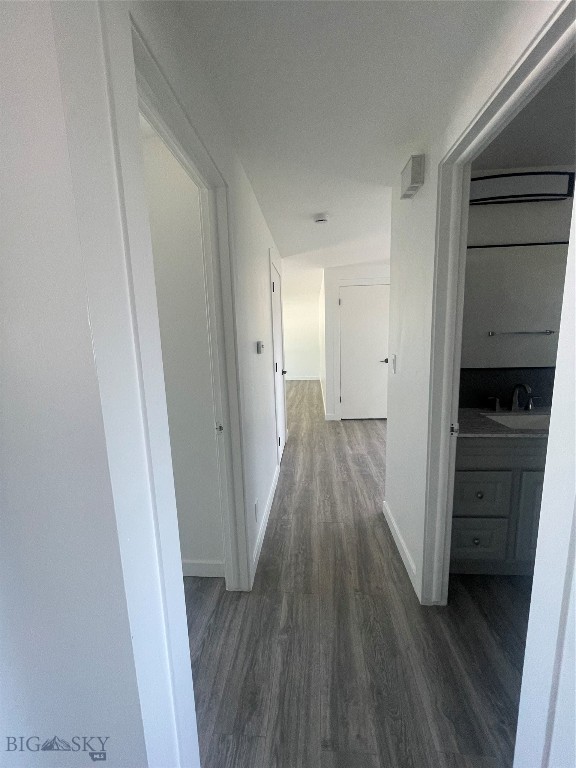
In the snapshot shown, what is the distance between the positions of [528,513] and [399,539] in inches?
28.7

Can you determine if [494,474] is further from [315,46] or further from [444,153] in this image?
[315,46]

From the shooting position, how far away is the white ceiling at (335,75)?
2.96 feet

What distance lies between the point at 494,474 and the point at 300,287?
5017 millimetres

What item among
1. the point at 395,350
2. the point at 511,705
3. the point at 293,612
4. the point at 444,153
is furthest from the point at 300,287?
the point at 511,705

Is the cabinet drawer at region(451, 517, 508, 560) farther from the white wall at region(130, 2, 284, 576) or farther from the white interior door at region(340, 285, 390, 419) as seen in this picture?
the white interior door at region(340, 285, 390, 419)

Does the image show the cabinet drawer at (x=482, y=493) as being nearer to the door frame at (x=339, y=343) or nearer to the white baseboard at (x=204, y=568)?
the white baseboard at (x=204, y=568)

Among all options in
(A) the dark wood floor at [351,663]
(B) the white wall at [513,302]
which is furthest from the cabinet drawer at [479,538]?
(B) the white wall at [513,302]

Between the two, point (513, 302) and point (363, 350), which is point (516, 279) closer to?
point (513, 302)

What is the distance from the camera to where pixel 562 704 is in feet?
2.17

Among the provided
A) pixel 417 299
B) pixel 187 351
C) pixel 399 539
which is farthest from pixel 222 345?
pixel 399 539

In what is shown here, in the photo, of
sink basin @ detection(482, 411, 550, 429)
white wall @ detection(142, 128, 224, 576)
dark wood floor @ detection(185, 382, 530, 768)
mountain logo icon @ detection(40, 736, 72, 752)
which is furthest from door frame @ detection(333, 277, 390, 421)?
mountain logo icon @ detection(40, 736, 72, 752)

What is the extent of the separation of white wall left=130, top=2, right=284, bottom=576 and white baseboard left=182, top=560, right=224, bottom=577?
25 centimetres

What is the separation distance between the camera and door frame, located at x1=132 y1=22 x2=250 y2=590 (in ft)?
4.13

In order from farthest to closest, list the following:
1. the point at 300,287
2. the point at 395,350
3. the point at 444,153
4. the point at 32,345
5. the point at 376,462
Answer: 1. the point at 300,287
2. the point at 376,462
3. the point at 395,350
4. the point at 444,153
5. the point at 32,345
